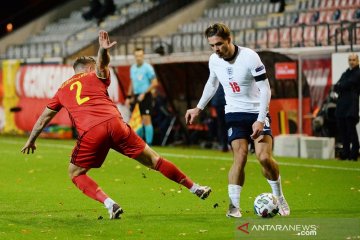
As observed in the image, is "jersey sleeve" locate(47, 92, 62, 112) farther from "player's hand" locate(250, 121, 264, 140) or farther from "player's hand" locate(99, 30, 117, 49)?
"player's hand" locate(250, 121, 264, 140)

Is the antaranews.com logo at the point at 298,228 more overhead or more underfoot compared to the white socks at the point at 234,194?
more underfoot

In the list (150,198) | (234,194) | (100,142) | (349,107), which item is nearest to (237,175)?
(234,194)

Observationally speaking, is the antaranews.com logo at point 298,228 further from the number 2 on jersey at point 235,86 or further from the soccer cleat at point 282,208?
the number 2 on jersey at point 235,86

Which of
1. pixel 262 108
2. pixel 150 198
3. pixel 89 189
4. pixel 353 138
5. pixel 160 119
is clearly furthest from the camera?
pixel 160 119

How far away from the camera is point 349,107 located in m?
18.0

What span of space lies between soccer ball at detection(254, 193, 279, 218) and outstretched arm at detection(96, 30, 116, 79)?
81.6 inches

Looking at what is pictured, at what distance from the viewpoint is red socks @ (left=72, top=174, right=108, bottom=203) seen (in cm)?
991

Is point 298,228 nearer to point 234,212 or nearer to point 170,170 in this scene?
point 234,212

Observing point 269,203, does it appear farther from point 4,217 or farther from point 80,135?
point 4,217

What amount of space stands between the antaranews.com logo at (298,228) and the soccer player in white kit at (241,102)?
0.56 meters

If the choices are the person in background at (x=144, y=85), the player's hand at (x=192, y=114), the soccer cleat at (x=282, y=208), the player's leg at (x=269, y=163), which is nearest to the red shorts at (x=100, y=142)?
the player's hand at (x=192, y=114)

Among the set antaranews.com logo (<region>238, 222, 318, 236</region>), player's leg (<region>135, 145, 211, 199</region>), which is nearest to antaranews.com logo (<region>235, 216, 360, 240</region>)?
antaranews.com logo (<region>238, 222, 318, 236</region>)

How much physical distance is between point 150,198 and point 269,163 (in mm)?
2707

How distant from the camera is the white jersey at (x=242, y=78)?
9.86 m
